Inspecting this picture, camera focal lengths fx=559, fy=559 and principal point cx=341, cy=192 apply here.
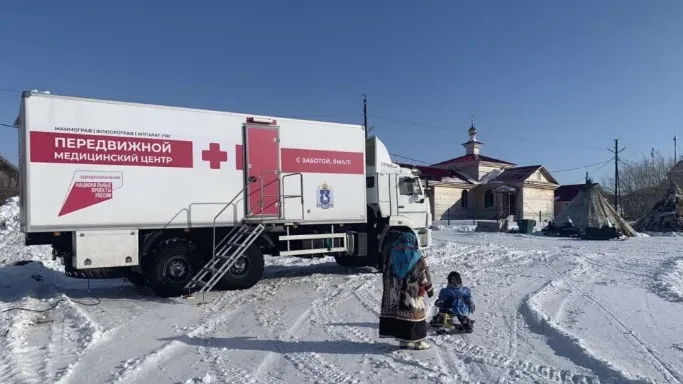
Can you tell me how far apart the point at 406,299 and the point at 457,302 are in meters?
→ 1.28

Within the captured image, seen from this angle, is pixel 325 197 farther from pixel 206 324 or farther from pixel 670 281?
pixel 670 281

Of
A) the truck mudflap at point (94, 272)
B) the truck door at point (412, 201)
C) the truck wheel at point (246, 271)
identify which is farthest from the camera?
the truck door at point (412, 201)

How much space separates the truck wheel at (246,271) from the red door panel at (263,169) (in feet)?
2.81

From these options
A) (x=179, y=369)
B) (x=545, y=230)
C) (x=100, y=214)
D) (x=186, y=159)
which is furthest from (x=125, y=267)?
(x=545, y=230)

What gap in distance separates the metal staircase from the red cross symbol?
4.43ft

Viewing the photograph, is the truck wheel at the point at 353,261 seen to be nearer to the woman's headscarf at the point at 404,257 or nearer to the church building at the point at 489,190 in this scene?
the woman's headscarf at the point at 404,257

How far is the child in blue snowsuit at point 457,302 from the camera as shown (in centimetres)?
754

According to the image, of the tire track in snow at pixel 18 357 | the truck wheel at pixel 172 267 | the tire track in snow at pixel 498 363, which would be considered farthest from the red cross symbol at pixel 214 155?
the tire track in snow at pixel 498 363

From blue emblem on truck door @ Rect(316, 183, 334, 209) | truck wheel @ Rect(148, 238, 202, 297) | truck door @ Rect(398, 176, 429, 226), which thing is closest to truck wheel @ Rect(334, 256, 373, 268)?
truck door @ Rect(398, 176, 429, 226)

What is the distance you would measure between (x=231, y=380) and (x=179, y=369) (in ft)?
2.48

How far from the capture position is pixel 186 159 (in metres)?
10.8

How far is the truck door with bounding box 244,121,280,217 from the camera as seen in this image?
1143 centimetres

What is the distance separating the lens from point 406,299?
21.9 ft

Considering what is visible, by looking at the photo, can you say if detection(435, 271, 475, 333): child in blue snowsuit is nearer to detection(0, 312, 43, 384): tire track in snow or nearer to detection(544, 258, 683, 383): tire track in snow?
detection(544, 258, 683, 383): tire track in snow
